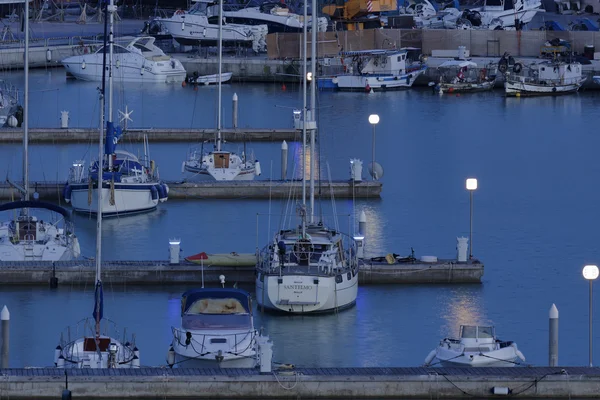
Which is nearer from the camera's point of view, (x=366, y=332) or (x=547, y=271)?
(x=366, y=332)

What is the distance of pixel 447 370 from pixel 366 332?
518 cm

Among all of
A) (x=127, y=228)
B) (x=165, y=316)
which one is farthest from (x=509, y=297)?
(x=127, y=228)

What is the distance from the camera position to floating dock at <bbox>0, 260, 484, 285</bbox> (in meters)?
35.1

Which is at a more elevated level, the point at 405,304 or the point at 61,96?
the point at 61,96

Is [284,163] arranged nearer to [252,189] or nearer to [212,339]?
[252,189]

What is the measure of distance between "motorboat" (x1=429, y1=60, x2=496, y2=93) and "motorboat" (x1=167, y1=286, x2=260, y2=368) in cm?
4450

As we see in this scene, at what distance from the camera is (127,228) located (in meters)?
42.4

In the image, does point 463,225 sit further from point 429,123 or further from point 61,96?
point 61,96

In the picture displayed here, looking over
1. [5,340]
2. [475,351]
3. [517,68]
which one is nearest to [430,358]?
[475,351]

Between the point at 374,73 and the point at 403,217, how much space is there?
31.1 metres

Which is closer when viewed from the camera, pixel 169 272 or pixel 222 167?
pixel 169 272

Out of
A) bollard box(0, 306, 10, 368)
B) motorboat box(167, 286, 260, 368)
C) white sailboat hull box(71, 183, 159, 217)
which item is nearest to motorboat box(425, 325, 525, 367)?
motorboat box(167, 286, 260, 368)

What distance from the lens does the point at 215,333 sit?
2916 centimetres

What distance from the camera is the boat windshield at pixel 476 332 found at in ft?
93.7
